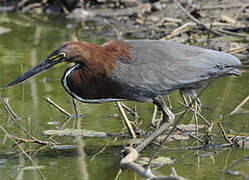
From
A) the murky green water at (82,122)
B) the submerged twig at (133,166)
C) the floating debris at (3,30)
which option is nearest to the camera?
the submerged twig at (133,166)

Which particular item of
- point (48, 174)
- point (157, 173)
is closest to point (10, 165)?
point (48, 174)

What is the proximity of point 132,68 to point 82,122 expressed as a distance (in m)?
1.27

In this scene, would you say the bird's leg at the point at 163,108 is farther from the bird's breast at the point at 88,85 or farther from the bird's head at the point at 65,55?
the bird's head at the point at 65,55

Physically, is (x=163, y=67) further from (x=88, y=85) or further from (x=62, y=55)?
(x=62, y=55)

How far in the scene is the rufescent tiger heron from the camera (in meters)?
5.57

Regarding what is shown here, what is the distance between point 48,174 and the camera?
519 centimetres

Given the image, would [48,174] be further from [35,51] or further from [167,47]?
[35,51]

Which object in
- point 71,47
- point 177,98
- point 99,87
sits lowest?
point 177,98

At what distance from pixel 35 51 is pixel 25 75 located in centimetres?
489

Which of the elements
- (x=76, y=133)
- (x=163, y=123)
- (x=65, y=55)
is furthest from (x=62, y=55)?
(x=163, y=123)

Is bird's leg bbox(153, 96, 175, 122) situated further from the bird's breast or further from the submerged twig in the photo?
the submerged twig

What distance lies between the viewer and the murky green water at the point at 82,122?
5234 millimetres

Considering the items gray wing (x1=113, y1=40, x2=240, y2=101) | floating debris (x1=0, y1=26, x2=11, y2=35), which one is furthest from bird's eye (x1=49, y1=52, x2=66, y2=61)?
floating debris (x1=0, y1=26, x2=11, y2=35)

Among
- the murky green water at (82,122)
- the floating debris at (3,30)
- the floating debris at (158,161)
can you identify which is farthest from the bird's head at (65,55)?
the floating debris at (3,30)
